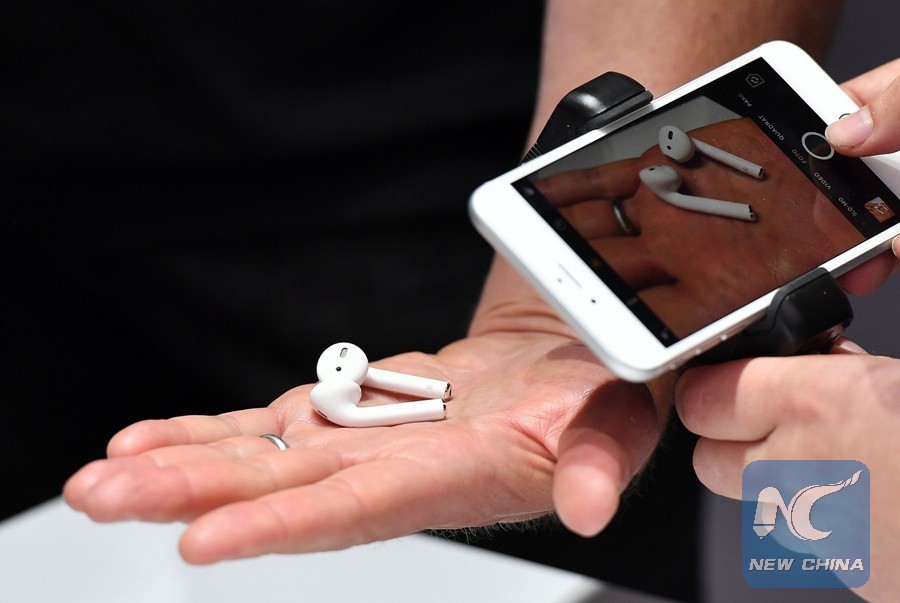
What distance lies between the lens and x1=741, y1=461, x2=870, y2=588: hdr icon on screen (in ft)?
1.95

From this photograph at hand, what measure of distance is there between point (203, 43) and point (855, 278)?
655 mm

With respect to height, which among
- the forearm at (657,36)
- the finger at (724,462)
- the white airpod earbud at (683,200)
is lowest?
the finger at (724,462)

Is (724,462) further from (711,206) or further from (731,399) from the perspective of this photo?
(711,206)

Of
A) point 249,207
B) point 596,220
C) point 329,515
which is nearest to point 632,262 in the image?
point 596,220

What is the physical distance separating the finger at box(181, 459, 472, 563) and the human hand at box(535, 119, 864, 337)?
195mm

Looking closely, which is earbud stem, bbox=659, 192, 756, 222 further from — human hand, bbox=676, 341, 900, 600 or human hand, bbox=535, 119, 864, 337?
human hand, bbox=676, 341, 900, 600

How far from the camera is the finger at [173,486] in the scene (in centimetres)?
49

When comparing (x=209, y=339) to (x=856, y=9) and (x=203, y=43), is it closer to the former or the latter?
(x=203, y=43)

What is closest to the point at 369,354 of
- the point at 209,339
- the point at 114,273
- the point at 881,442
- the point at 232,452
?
the point at 209,339

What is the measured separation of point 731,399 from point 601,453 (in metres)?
0.11

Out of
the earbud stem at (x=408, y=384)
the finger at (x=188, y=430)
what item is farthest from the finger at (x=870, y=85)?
the finger at (x=188, y=430)

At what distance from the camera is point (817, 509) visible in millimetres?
644

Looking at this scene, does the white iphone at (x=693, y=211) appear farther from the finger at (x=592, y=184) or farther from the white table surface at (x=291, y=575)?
the white table surface at (x=291, y=575)

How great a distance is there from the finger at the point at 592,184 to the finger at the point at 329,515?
A: 207 millimetres
